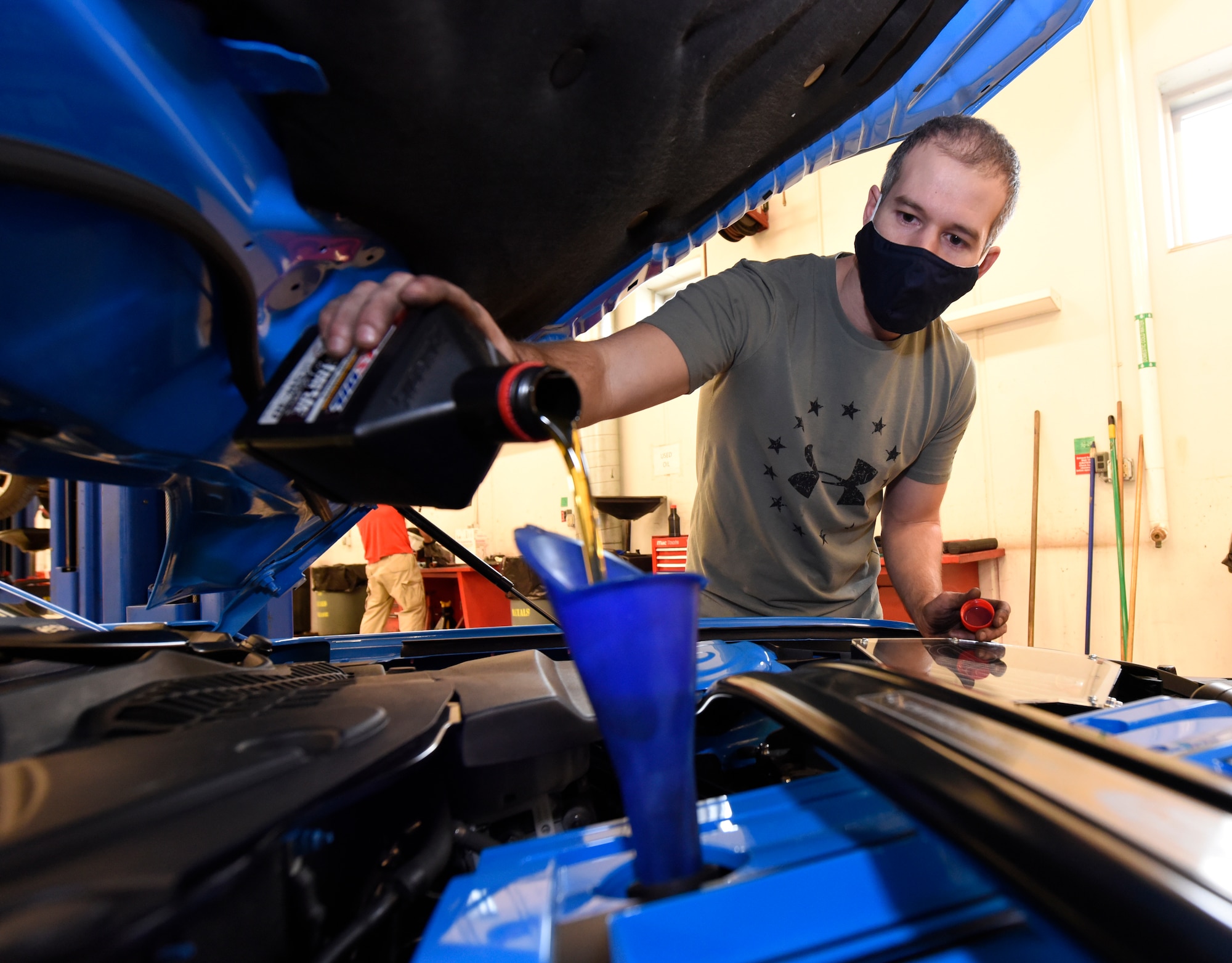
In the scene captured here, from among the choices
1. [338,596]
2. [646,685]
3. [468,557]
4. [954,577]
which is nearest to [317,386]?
[646,685]

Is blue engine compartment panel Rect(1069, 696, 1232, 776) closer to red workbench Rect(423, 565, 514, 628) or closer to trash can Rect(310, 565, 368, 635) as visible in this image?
red workbench Rect(423, 565, 514, 628)

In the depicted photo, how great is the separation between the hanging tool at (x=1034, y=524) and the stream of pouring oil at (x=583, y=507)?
3.50 meters

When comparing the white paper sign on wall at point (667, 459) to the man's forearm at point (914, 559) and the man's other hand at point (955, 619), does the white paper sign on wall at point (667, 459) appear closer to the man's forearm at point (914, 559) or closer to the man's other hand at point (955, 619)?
the man's forearm at point (914, 559)

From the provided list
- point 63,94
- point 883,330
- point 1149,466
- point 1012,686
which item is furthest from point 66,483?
point 1149,466

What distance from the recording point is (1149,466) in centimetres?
320

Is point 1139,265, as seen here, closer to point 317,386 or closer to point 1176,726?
point 1176,726

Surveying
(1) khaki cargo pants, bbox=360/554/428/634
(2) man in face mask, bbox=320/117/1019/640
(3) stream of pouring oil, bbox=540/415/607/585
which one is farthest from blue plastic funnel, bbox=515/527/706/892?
(1) khaki cargo pants, bbox=360/554/428/634

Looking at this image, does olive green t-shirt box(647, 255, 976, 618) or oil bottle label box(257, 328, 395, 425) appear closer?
oil bottle label box(257, 328, 395, 425)

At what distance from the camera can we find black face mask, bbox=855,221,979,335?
1.25 meters

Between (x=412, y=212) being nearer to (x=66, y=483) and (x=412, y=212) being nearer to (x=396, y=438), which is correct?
(x=396, y=438)

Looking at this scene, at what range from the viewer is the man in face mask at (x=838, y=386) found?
1234 mm

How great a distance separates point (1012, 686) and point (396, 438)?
600 mm

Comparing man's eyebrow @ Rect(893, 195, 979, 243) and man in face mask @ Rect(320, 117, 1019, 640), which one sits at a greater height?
man's eyebrow @ Rect(893, 195, 979, 243)

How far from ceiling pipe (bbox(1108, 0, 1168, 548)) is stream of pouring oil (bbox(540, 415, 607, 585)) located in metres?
3.66
